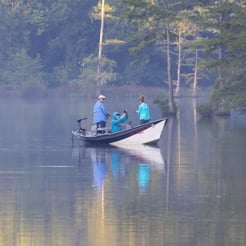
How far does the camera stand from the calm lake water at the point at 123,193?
16672mm

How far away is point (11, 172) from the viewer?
25562 mm

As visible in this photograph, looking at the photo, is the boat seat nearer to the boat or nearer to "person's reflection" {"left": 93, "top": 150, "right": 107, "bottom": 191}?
the boat

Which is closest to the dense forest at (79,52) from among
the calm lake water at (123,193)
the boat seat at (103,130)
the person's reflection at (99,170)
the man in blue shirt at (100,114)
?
the man in blue shirt at (100,114)

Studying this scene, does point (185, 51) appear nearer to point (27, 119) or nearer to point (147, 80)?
point (147, 80)

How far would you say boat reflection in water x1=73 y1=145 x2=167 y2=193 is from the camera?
24.1m

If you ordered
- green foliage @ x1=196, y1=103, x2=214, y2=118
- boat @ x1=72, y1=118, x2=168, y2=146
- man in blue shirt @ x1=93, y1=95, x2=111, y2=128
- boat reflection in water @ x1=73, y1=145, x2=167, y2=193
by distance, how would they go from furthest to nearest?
green foliage @ x1=196, y1=103, x2=214, y2=118, man in blue shirt @ x1=93, y1=95, x2=111, y2=128, boat @ x1=72, y1=118, x2=168, y2=146, boat reflection in water @ x1=73, y1=145, x2=167, y2=193

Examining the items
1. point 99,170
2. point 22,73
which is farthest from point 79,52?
point 99,170

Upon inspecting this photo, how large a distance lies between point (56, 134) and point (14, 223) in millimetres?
22577

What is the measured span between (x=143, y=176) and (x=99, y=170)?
184 cm

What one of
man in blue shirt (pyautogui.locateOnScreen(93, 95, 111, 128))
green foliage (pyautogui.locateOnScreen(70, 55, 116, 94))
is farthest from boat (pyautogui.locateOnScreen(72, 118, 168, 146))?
green foliage (pyautogui.locateOnScreen(70, 55, 116, 94))

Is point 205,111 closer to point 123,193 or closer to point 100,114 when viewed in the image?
point 100,114

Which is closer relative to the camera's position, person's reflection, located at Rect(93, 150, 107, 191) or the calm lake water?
the calm lake water

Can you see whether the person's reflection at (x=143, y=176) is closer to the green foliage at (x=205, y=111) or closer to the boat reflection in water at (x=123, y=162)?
the boat reflection in water at (x=123, y=162)

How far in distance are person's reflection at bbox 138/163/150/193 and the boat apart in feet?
19.8
